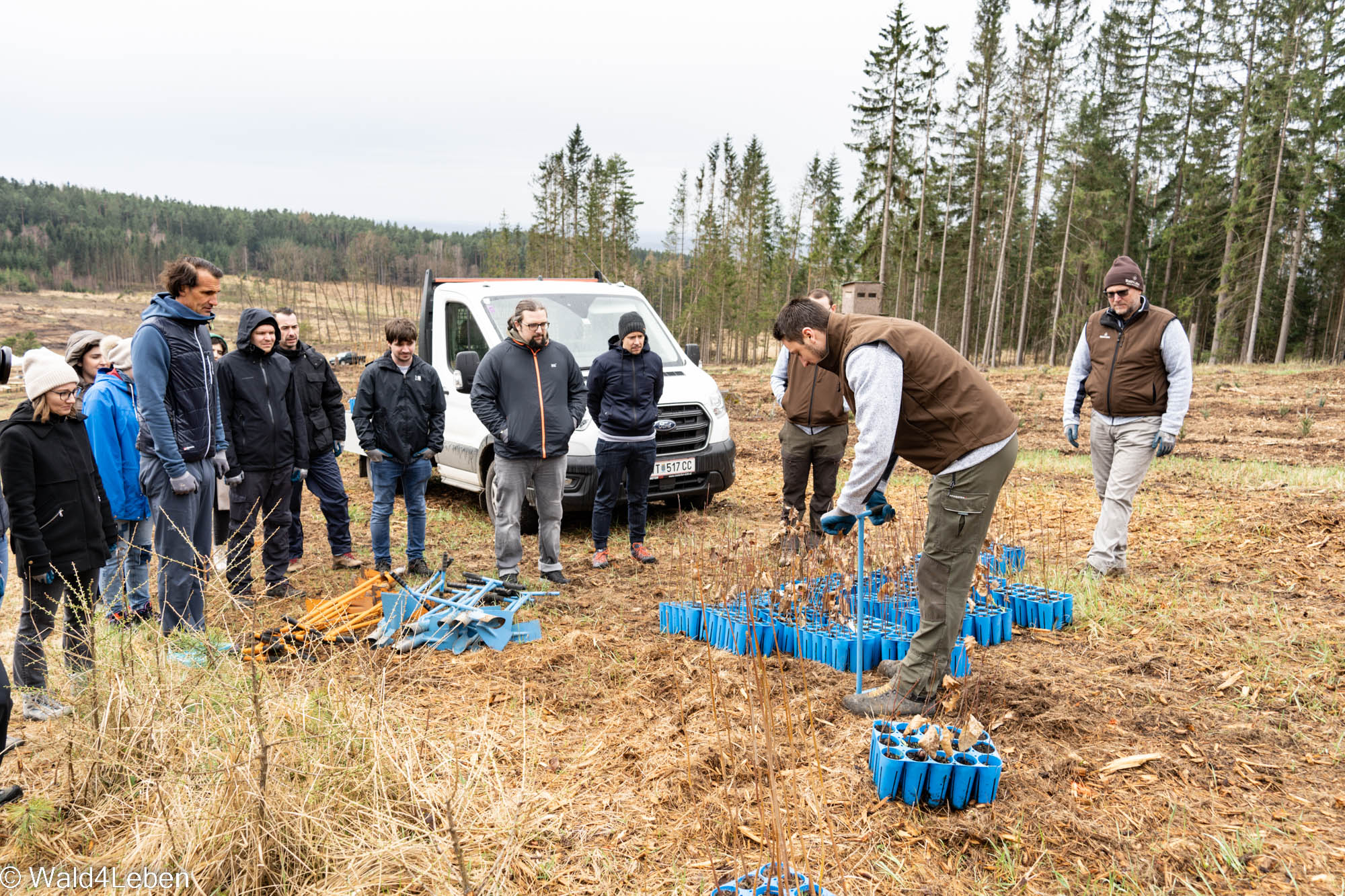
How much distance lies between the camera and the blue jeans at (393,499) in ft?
19.7

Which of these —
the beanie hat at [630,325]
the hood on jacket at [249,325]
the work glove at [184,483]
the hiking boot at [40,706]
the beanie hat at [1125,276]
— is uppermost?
the beanie hat at [1125,276]

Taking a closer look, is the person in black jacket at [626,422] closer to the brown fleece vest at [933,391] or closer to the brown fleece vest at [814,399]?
the brown fleece vest at [814,399]

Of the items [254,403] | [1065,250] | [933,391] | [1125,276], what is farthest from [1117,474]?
[1065,250]

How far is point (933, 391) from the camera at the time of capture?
333 cm

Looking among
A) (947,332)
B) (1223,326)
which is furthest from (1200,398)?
(947,332)

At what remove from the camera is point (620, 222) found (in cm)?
4850

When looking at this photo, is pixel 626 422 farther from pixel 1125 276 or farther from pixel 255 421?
pixel 1125 276

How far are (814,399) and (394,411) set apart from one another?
3190 millimetres

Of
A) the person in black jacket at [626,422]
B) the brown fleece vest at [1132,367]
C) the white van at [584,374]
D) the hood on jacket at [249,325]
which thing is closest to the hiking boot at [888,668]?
the person in black jacket at [626,422]

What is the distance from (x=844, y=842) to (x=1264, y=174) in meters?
34.8

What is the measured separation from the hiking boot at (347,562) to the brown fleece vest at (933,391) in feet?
15.2

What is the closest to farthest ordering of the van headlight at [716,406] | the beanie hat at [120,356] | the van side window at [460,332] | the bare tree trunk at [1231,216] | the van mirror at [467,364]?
the beanie hat at [120,356], the van mirror at [467,364], the van headlight at [716,406], the van side window at [460,332], the bare tree trunk at [1231,216]

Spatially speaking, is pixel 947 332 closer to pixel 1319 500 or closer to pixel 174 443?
pixel 1319 500

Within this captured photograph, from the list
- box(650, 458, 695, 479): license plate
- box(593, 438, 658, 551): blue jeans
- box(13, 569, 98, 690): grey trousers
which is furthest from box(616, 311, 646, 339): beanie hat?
box(13, 569, 98, 690): grey trousers
